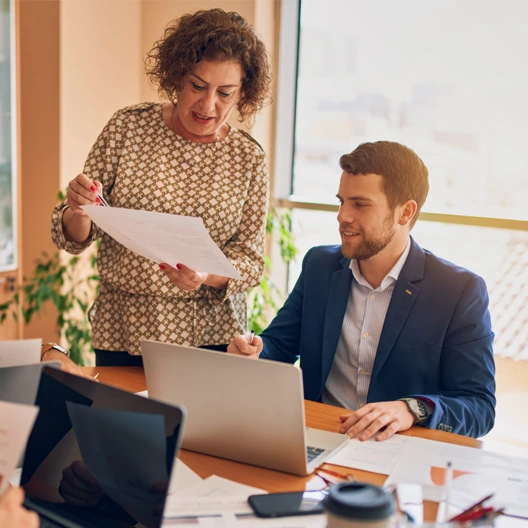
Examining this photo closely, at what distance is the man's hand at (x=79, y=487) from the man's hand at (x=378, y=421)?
62 cm

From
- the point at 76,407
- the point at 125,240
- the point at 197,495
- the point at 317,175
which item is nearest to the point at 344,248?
the point at 125,240

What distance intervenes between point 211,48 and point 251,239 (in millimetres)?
551

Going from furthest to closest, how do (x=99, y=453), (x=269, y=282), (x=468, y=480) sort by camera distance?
(x=269, y=282) < (x=468, y=480) < (x=99, y=453)

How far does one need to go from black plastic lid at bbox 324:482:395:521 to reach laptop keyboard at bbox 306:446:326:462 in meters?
0.55

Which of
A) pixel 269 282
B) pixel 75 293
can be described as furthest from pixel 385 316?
pixel 75 293

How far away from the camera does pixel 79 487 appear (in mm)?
1175

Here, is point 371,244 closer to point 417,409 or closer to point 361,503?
point 417,409

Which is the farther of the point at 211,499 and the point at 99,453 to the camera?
the point at 211,499

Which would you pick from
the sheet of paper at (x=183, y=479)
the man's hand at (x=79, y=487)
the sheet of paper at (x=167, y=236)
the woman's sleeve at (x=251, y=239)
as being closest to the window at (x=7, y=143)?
the woman's sleeve at (x=251, y=239)

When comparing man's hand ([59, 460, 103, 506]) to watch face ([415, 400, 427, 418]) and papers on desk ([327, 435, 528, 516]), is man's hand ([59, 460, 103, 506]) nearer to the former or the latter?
papers on desk ([327, 435, 528, 516])

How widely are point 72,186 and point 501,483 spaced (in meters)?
1.24

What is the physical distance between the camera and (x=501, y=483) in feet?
4.48

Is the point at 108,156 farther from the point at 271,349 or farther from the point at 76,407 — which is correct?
the point at 76,407

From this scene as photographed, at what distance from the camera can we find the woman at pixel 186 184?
2.03 metres
